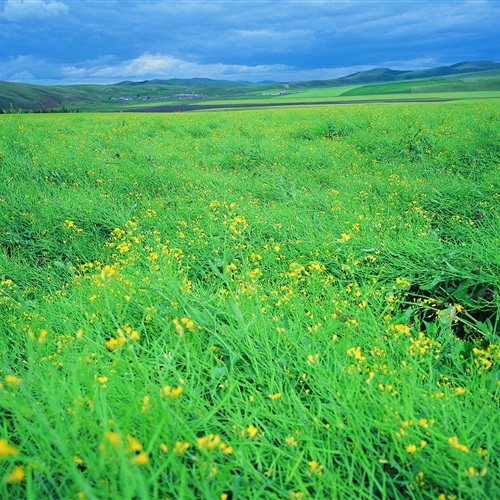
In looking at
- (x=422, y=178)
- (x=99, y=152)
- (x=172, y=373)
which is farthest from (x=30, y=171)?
(x=422, y=178)

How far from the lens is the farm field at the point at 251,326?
1649 millimetres

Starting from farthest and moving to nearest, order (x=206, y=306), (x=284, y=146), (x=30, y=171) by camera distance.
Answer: (x=284, y=146) → (x=30, y=171) → (x=206, y=306)

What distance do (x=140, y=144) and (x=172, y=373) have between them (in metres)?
9.29

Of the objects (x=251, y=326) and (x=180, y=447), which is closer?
(x=180, y=447)

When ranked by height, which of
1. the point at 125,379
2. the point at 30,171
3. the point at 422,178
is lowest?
the point at 125,379

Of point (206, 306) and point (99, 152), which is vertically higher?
point (99, 152)

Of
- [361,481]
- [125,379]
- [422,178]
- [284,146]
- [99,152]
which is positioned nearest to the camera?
[361,481]

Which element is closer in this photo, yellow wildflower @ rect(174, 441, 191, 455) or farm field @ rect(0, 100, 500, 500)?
yellow wildflower @ rect(174, 441, 191, 455)

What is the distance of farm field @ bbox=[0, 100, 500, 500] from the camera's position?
165 cm

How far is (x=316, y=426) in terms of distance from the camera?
1.85m

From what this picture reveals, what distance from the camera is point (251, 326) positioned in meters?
2.65

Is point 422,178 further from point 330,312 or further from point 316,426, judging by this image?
point 316,426

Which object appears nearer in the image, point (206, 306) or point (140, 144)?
point (206, 306)

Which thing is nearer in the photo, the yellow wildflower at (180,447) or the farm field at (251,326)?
→ the yellow wildflower at (180,447)
